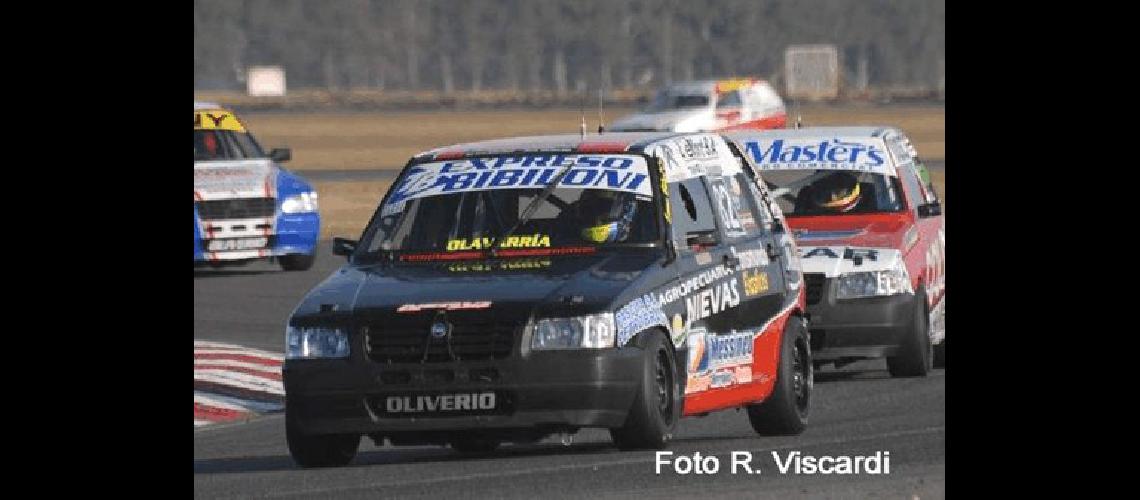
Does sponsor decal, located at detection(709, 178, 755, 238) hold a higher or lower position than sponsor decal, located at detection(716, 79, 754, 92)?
higher

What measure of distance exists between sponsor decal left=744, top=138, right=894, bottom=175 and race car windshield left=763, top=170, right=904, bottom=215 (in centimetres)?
6

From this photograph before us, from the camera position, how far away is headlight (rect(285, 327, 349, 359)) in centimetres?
1097

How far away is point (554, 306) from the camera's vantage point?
10.9 meters

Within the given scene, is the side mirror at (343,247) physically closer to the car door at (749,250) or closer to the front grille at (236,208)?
the car door at (749,250)

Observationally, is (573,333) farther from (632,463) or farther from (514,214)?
(514,214)

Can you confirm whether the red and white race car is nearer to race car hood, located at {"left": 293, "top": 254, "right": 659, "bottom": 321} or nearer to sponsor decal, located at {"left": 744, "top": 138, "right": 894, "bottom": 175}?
sponsor decal, located at {"left": 744, "top": 138, "right": 894, "bottom": 175}

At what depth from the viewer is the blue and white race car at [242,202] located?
2542 cm

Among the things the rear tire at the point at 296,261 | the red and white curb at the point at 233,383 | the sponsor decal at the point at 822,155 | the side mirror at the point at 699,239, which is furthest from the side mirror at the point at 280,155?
the side mirror at the point at 699,239

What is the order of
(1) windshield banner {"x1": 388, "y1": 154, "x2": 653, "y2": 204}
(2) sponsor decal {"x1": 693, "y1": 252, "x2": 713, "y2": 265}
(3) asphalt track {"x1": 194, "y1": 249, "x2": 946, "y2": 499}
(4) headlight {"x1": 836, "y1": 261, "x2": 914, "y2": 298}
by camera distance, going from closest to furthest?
1. (3) asphalt track {"x1": 194, "y1": 249, "x2": 946, "y2": 499}
2. (2) sponsor decal {"x1": 693, "y1": 252, "x2": 713, "y2": 265}
3. (1) windshield banner {"x1": 388, "y1": 154, "x2": 653, "y2": 204}
4. (4) headlight {"x1": 836, "y1": 261, "x2": 914, "y2": 298}

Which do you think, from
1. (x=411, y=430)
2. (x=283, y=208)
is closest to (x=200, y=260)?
(x=283, y=208)

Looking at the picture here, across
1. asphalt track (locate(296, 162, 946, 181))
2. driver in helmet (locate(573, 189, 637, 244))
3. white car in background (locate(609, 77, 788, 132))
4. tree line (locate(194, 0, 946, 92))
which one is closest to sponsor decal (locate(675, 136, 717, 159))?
driver in helmet (locate(573, 189, 637, 244))

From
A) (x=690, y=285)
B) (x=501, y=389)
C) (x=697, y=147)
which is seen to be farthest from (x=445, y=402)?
(x=697, y=147)
